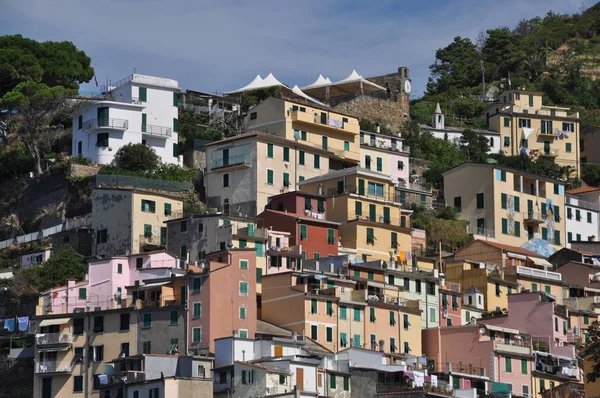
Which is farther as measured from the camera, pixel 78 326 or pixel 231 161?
pixel 231 161

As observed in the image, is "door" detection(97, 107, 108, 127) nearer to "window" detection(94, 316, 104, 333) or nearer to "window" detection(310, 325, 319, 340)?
"window" detection(94, 316, 104, 333)

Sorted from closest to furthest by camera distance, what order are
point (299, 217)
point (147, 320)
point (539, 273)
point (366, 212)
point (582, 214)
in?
point (147, 320) → point (299, 217) → point (366, 212) → point (539, 273) → point (582, 214)

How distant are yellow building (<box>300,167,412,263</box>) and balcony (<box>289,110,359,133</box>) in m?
6.41

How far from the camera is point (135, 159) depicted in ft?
295

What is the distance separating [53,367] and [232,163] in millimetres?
21860

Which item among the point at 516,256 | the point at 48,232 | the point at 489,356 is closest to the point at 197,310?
the point at 489,356

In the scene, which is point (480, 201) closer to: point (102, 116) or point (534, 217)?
point (534, 217)

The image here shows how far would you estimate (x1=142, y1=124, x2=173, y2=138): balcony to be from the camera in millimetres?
93625

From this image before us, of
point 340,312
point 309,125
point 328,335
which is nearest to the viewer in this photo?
point 328,335

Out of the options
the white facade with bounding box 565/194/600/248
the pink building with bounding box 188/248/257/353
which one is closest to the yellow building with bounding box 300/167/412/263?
the pink building with bounding box 188/248/257/353

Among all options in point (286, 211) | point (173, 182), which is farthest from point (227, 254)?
point (173, 182)

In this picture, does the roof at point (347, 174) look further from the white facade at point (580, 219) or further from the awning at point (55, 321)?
the awning at point (55, 321)

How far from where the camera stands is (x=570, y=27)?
15500 centimetres

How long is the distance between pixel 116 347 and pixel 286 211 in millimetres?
16366
